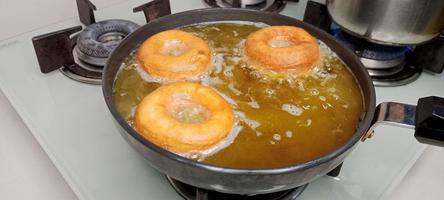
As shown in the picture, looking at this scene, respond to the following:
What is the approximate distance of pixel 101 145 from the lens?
83 centimetres

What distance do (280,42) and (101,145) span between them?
43 cm

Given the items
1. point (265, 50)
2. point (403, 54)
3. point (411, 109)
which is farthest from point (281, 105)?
point (403, 54)

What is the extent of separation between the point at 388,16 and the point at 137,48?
0.55 metres

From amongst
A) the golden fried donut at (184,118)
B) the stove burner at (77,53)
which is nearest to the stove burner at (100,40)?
the stove burner at (77,53)

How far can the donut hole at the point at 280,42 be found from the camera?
2.86ft

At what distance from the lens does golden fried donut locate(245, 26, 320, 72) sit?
840 mm

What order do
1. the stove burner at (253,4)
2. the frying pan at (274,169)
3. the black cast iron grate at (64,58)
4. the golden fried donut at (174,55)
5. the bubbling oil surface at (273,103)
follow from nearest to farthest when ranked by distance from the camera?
the frying pan at (274,169)
the bubbling oil surface at (273,103)
the golden fried donut at (174,55)
the black cast iron grate at (64,58)
the stove burner at (253,4)

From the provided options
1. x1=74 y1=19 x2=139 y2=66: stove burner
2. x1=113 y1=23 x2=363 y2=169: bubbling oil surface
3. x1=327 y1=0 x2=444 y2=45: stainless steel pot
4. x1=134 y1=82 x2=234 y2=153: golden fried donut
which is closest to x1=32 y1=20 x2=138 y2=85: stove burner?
x1=74 y1=19 x2=139 y2=66: stove burner

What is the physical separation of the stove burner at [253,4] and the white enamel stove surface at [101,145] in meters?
0.43

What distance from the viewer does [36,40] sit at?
3.04 ft

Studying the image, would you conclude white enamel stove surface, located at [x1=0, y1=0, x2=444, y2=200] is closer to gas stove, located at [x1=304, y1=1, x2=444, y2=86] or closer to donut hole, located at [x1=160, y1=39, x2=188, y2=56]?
gas stove, located at [x1=304, y1=1, x2=444, y2=86]

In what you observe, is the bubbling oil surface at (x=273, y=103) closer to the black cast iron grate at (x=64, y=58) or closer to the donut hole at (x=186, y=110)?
the donut hole at (x=186, y=110)

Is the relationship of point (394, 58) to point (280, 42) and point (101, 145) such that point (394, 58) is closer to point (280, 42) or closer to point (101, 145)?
point (280, 42)

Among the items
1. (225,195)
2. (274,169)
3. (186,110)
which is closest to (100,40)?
(186,110)
